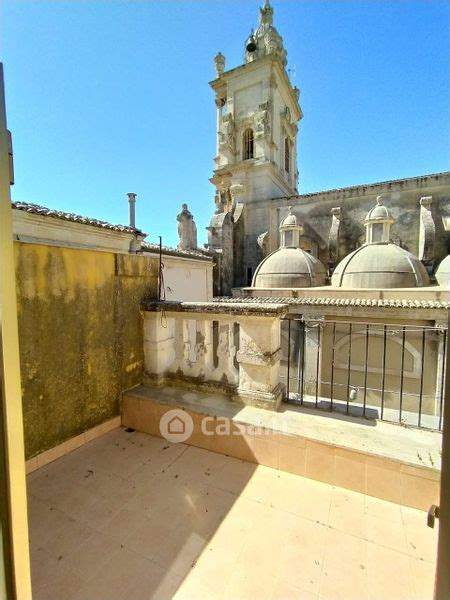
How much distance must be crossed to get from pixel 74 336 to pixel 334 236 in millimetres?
18719

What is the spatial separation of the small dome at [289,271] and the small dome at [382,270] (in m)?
1.88

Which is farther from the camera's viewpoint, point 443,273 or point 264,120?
point 264,120

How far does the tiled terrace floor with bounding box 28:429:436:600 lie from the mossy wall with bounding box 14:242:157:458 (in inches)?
21.9

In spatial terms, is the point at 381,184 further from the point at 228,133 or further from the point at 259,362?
the point at 259,362

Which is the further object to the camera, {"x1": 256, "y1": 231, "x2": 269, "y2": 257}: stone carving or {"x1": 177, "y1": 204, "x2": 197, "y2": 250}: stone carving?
{"x1": 256, "y1": 231, "x2": 269, "y2": 257}: stone carving

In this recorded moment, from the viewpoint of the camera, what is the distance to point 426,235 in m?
16.0

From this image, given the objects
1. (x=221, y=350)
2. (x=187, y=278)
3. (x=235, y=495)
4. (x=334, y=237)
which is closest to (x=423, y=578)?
(x=235, y=495)

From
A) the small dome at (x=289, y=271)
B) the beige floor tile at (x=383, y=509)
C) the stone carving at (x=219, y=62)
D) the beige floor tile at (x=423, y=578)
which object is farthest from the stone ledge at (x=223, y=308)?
the stone carving at (x=219, y=62)

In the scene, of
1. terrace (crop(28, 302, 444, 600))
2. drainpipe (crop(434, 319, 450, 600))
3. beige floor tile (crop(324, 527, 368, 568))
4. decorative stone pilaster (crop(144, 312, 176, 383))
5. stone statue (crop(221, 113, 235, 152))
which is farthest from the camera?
stone statue (crop(221, 113, 235, 152))

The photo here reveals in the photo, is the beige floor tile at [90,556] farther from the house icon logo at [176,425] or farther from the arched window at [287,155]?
the arched window at [287,155]

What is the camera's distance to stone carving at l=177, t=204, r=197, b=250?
14.5 m

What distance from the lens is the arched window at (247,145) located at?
2225 cm

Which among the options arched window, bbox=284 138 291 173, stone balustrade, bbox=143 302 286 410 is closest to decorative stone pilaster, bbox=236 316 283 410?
stone balustrade, bbox=143 302 286 410

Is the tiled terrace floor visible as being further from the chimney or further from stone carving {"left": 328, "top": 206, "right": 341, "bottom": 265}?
stone carving {"left": 328, "top": 206, "right": 341, "bottom": 265}
